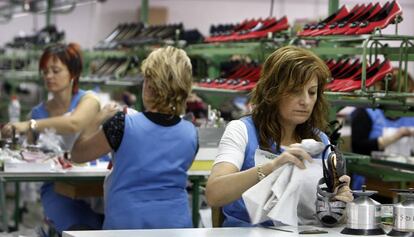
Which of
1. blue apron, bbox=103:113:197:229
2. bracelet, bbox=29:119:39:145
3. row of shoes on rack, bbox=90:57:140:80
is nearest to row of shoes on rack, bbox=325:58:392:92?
→ blue apron, bbox=103:113:197:229

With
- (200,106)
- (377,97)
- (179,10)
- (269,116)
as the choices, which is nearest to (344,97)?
(377,97)

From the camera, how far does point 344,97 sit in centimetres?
533

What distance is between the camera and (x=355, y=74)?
5594 mm

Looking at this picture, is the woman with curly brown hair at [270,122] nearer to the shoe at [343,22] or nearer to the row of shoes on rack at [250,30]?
the shoe at [343,22]

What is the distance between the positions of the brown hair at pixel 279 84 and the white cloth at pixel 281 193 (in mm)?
275

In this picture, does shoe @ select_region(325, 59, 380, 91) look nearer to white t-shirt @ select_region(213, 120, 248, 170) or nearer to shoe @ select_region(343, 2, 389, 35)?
shoe @ select_region(343, 2, 389, 35)

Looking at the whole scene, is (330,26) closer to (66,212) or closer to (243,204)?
(66,212)

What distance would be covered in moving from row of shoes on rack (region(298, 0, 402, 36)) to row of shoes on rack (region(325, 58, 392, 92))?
9.1 inches

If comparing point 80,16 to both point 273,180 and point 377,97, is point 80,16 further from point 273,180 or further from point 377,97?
point 273,180

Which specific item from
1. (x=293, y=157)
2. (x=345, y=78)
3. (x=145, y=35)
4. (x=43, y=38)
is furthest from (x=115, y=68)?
(x=293, y=157)

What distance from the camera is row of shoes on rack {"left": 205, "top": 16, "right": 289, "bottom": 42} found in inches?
265

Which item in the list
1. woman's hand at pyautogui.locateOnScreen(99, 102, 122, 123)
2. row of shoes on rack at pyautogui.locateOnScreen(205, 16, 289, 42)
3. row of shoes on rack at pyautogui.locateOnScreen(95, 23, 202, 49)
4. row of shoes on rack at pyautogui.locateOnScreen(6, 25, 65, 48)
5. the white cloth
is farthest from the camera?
row of shoes on rack at pyautogui.locateOnScreen(6, 25, 65, 48)

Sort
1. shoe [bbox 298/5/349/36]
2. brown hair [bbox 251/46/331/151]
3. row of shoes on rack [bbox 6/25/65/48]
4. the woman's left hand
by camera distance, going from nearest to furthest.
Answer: the woman's left hand, brown hair [bbox 251/46/331/151], shoe [bbox 298/5/349/36], row of shoes on rack [bbox 6/25/65/48]

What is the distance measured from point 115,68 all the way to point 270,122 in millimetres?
6777
